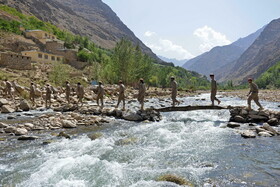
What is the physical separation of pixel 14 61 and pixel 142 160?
1674 inches

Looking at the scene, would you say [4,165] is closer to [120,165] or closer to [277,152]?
[120,165]

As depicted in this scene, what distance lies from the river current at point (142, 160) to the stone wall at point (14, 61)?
36.8 m

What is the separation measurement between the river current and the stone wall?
36.8m

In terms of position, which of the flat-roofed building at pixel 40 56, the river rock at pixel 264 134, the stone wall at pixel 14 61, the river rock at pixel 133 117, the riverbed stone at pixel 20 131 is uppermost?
the flat-roofed building at pixel 40 56

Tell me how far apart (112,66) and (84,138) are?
Result: 1863 inches

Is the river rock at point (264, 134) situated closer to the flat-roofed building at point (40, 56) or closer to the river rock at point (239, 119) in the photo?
the river rock at point (239, 119)

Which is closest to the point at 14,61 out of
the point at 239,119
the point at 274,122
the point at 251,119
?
the point at 239,119

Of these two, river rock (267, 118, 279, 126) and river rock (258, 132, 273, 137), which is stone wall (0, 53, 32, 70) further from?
river rock (258, 132, 273, 137)

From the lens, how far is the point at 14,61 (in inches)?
1689

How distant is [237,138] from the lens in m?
11.5

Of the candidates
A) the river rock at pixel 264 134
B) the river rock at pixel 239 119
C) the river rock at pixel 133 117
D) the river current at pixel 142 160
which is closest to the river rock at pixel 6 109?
the river rock at pixel 133 117

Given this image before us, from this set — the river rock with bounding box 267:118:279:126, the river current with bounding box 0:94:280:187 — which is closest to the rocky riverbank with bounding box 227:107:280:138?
the river rock with bounding box 267:118:279:126

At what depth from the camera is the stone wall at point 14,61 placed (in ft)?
137

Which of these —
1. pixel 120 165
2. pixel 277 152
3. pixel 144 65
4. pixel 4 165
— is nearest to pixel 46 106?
pixel 4 165
